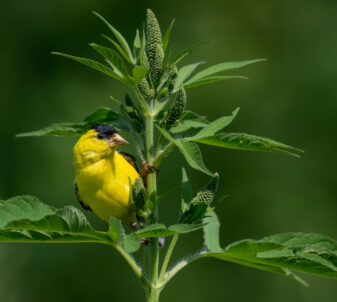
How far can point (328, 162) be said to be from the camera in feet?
25.1

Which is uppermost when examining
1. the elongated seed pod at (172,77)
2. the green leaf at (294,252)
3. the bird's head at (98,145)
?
the elongated seed pod at (172,77)

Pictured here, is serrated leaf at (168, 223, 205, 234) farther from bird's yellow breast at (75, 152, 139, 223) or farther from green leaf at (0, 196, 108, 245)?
bird's yellow breast at (75, 152, 139, 223)

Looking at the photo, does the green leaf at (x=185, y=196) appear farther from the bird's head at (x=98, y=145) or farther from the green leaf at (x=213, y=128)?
the bird's head at (x=98, y=145)

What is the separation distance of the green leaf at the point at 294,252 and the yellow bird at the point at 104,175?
1.13 metres

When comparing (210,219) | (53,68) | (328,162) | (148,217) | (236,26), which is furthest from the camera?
(236,26)

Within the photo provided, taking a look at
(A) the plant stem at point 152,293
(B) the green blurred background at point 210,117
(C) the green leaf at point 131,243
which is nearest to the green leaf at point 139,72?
(C) the green leaf at point 131,243

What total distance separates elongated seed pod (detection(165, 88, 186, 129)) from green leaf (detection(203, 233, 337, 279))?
46 centimetres

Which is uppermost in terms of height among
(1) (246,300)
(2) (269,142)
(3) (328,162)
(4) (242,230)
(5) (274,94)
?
(2) (269,142)

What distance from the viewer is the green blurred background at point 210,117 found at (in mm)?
6977

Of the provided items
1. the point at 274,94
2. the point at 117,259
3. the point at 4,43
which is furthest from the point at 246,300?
the point at 4,43

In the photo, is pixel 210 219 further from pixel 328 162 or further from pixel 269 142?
pixel 328 162

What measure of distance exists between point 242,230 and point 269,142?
5.47 m

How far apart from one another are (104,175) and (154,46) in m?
1.12

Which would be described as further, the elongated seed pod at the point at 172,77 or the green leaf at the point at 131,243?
the elongated seed pod at the point at 172,77
